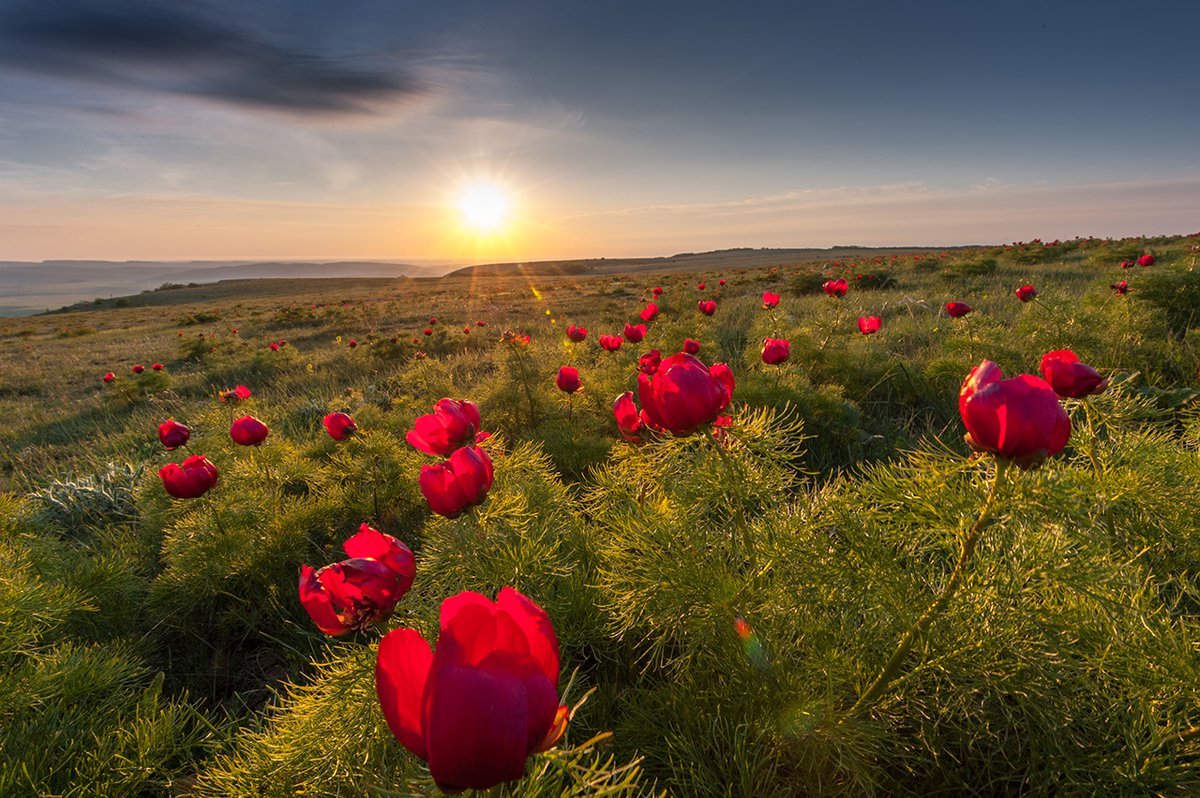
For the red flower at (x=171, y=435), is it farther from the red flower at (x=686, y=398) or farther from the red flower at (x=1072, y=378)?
the red flower at (x=1072, y=378)

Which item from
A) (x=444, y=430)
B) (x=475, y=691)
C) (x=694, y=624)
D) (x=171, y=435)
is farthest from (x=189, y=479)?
(x=475, y=691)

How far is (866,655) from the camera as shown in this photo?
144 cm

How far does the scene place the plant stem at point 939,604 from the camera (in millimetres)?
1090

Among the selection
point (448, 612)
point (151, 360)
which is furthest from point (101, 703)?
point (151, 360)

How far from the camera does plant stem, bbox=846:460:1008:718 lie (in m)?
1.09

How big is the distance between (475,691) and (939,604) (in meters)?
1.05

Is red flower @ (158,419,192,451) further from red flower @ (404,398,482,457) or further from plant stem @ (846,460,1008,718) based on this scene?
plant stem @ (846,460,1008,718)

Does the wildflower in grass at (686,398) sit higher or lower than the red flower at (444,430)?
higher

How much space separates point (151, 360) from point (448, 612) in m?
18.2

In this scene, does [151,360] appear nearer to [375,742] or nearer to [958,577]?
[375,742]

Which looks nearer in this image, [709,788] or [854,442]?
[709,788]

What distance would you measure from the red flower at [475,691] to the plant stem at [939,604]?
2.94 feet

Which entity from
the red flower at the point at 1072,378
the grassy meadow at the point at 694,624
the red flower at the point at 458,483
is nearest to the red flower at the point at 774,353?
the grassy meadow at the point at 694,624

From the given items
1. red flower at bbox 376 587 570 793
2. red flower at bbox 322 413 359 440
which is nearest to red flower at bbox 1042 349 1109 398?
red flower at bbox 376 587 570 793
